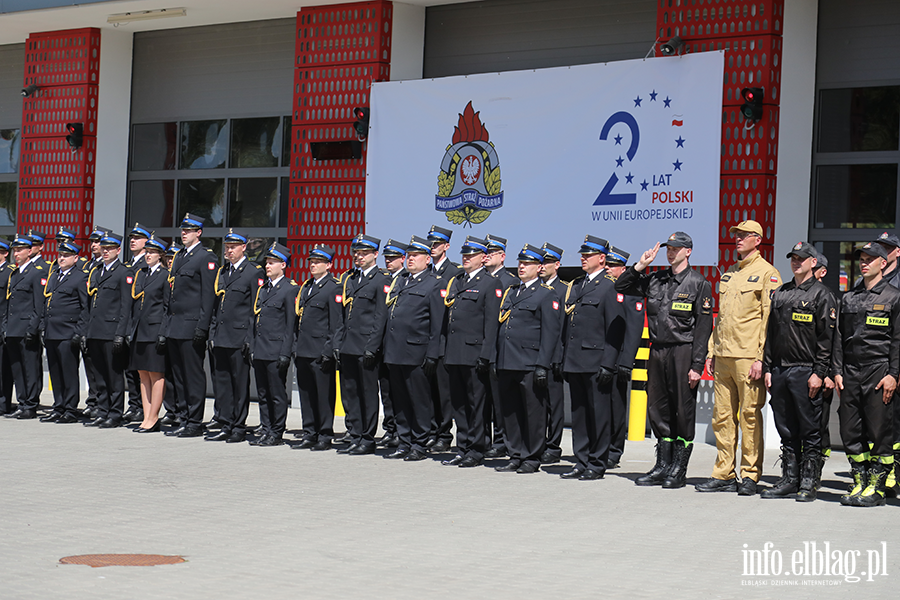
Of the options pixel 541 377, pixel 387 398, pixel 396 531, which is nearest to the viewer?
pixel 396 531

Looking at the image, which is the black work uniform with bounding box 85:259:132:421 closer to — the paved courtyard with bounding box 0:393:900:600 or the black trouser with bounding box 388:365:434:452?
the paved courtyard with bounding box 0:393:900:600

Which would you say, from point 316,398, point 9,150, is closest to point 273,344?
point 316,398

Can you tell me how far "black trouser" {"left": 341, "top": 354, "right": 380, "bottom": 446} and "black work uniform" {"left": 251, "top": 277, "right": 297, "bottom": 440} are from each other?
2.19 ft

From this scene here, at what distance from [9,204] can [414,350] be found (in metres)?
12.8

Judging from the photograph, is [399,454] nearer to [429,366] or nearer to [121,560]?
[429,366]

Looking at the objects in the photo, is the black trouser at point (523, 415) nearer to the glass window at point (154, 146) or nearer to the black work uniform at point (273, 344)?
the black work uniform at point (273, 344)

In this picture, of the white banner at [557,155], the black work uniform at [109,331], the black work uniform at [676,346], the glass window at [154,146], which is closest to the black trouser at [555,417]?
the black work uniform at [676,346]

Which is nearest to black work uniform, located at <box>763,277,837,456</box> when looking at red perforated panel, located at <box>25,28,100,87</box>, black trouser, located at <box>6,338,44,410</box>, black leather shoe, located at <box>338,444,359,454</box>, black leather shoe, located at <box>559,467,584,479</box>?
black leather shoe, located at <box>559,467,584,479</box>

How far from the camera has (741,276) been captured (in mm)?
8992

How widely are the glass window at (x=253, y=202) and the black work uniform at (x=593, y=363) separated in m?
9.06

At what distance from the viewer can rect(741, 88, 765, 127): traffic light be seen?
1260cm

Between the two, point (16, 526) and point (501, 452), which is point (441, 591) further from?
point (501, 452)

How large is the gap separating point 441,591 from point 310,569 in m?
0.81

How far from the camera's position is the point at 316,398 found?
11156mm
